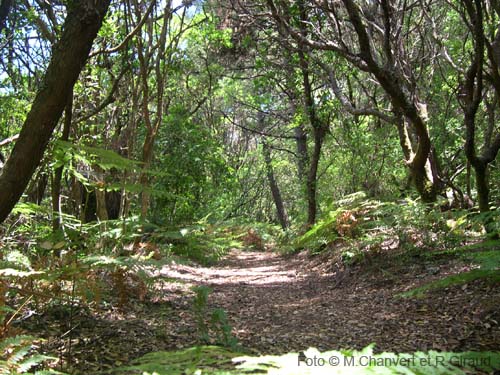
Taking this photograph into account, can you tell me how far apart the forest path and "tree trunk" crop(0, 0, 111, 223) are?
2.19 m

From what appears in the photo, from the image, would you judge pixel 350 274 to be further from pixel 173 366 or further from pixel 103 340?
pixel 173 366

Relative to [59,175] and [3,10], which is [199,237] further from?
[3,10]

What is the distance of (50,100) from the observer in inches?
116

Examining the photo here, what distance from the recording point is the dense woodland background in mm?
3145

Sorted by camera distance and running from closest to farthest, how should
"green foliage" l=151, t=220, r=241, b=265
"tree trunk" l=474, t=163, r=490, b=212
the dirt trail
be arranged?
the dirt trail
"green foliage" l=151, t=220, r=241, b=265
"tree trunk" l=474, t=163, r=490, b=212

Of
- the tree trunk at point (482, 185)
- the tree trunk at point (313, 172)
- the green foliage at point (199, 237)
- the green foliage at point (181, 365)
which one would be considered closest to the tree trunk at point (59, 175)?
the green foliage at point (199, 237)

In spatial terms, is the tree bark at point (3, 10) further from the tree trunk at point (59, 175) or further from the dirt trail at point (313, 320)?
the dirt trail at point (313, 320)

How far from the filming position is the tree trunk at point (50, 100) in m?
2.89

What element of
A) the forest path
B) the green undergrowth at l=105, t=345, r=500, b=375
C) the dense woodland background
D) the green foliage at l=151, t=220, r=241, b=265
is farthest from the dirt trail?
the green undergrowth at l=105, t=345, r=500, b=375

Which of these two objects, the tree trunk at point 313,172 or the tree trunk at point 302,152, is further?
the tree trunk at point 302,152

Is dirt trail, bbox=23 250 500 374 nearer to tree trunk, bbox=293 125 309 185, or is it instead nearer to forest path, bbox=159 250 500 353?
forest path, bbox=159 250 500 353

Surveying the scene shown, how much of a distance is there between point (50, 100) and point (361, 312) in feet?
11.7

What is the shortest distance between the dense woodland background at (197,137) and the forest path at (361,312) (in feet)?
1.56

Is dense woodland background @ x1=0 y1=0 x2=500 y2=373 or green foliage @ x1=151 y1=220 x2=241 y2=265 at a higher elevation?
dense woodland background @ x1=0 y1=0 x2=500 y2=373
